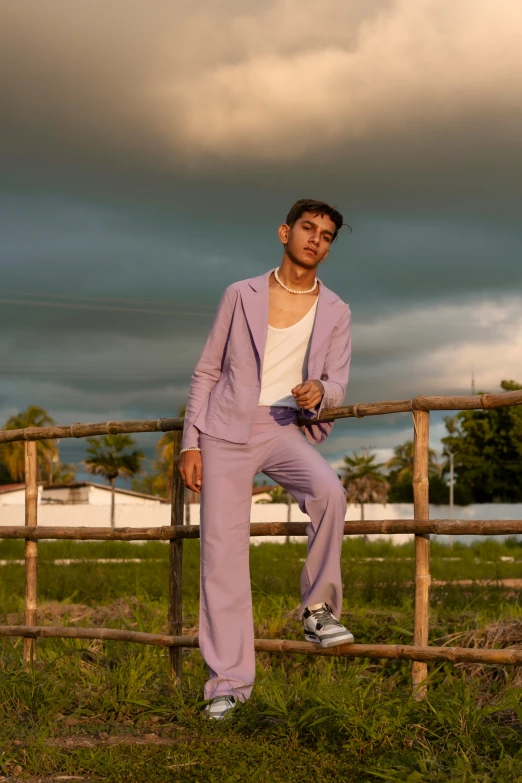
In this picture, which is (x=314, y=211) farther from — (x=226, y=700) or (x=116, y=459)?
(x=116, y=459)

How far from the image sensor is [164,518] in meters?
44.0

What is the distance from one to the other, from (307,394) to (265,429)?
33cm

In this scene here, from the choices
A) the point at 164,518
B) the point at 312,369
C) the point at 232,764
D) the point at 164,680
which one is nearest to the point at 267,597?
the point at 164,680

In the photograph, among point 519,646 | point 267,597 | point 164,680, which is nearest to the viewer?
point 164,680

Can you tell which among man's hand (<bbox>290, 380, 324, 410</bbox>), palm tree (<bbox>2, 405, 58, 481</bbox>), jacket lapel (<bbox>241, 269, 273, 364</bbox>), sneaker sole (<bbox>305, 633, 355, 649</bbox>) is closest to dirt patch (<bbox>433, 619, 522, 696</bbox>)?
sneaker sole (<bbox>305, 633, 355, 649</bbox>)

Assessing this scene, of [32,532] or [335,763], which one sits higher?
[32,532]

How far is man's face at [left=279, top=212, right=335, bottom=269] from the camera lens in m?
4.22

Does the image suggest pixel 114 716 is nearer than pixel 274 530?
Yes

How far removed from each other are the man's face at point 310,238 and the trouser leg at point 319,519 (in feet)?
2.74

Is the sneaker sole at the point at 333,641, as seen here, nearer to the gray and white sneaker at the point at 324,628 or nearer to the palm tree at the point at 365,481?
the gray and white sneaker at the point at 324,628

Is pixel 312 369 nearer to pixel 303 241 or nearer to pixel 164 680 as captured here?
pixel 303 241

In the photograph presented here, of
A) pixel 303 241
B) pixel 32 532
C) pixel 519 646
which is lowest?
pixel 519 646

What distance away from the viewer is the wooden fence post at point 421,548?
424 centimetres

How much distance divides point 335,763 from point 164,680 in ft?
4.86
